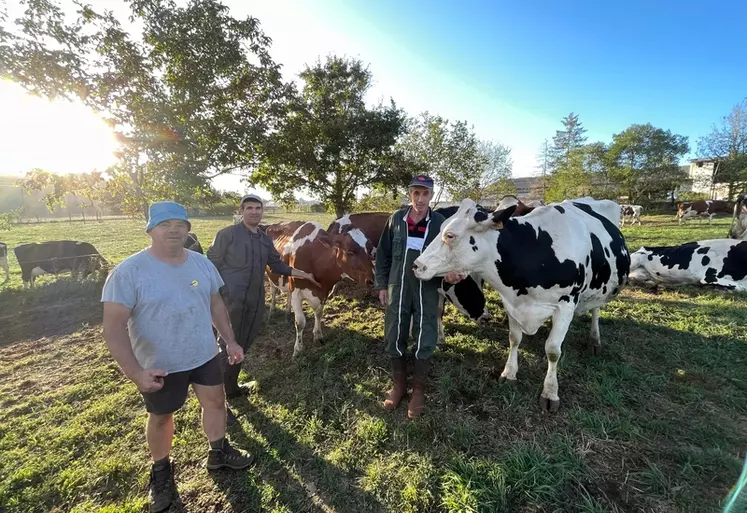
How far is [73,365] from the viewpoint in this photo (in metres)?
4.66

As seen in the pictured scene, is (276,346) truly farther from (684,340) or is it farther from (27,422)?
(684,340)

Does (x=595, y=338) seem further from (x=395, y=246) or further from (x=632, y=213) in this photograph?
(x=632, y=213)

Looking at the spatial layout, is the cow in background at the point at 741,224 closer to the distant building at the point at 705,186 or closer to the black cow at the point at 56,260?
the black cow at the point at 56,260

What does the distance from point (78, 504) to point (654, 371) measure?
18.6 ft

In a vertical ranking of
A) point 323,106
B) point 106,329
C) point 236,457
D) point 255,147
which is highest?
point 323,106

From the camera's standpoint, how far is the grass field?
2355 millimetres

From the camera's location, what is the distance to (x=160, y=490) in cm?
239

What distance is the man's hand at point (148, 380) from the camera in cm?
193

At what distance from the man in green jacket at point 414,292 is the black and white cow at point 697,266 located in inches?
257

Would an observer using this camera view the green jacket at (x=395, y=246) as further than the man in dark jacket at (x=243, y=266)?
No

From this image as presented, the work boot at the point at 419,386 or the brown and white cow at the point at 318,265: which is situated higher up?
the brown and white cow at the point at 318,265

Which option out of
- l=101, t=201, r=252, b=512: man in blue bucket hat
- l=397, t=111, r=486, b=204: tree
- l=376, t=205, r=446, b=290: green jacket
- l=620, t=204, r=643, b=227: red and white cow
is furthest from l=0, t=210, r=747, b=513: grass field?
l=620, t=204, r=643, b=227: red and white cow

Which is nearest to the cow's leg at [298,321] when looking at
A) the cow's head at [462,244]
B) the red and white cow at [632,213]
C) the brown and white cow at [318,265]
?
the brown and white cow at [318,265]

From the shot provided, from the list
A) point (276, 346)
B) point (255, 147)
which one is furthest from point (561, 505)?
point (255, 147)
